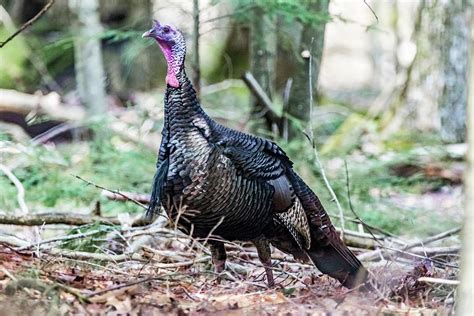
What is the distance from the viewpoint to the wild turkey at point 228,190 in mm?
5023

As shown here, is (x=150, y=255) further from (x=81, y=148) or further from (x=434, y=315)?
(x=81, y=148)

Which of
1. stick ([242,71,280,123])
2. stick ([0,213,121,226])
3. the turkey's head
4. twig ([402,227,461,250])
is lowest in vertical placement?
twig ([402,227,461,250])

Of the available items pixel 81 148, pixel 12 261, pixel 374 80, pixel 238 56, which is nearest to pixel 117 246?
pixel 12 261

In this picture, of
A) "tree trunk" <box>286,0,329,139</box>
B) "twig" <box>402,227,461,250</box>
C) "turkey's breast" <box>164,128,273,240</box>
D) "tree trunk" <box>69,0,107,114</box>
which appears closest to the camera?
"turkey's breast" <box>164,128,273,240</box>

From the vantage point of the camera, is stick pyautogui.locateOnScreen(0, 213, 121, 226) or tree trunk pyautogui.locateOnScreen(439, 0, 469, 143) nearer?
stick pyautogui.locateOnScreen(0, 213, 121, 226)

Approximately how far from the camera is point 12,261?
15.1 ft

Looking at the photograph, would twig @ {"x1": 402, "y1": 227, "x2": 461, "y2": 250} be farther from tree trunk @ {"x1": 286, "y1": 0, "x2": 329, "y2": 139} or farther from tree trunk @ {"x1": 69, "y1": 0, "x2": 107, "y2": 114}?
tree trunk @ {"x1": 69, "y1": 0, "x2": 107, "y2": 114}

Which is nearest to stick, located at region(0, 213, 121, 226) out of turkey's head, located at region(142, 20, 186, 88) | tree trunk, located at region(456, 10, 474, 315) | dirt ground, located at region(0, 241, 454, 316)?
dirt ground, located at region(0, 241, 454, 316)

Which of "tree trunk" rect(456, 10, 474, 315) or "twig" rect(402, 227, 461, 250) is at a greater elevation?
"tree trunk" rect(456, 10, 474, 315)

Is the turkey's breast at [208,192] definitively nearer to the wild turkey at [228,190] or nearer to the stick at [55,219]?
the wild turkey at [228,190]

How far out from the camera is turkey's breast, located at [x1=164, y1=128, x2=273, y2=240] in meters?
5.00

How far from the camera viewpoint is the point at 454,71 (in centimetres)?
1174

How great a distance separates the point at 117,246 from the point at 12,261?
1.66 meters

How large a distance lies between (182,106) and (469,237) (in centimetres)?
246
